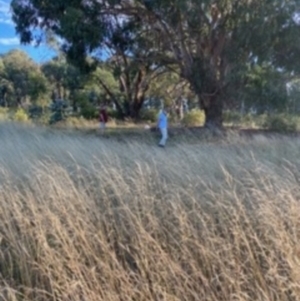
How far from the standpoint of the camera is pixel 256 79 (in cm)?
1673

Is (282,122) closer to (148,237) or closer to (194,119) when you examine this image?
(194,119)

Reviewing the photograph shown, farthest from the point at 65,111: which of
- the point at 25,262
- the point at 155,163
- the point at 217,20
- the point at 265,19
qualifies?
the point at 25,262

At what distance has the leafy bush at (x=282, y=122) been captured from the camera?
20.8 metres

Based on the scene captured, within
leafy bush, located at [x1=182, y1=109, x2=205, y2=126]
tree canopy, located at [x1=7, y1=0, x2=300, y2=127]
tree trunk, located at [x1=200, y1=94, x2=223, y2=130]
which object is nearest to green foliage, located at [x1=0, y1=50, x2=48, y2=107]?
leafy bush, located at [x1=182, y1=109, x2=205, y2=126]

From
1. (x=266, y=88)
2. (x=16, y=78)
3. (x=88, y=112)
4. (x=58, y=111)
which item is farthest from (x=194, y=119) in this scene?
(x=16, y=78)

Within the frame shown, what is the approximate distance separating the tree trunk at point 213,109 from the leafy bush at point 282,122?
4190 millimetres

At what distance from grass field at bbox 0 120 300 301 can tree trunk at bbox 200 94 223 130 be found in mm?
13775

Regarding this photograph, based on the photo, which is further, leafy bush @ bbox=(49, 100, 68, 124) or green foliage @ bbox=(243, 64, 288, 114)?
leafy bush @ bbox=(49, 100, 68, 124)

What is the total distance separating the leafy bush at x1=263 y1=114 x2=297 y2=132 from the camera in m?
20.8

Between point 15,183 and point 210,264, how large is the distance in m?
2.86

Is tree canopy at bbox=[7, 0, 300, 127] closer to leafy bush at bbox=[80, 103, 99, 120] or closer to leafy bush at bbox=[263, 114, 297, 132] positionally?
leafy bush at bbox=[263, 114, 297, 132]

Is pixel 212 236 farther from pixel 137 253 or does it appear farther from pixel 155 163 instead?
pixel 155 163

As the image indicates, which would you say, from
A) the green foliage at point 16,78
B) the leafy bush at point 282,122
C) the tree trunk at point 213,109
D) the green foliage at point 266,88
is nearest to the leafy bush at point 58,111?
the tree trunk at point 213,109

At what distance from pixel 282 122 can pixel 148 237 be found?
19747 mm
